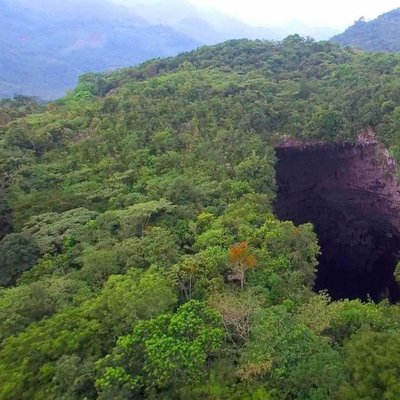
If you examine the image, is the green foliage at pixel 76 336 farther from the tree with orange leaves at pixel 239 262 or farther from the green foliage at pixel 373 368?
the green foliage at pixel 373 368

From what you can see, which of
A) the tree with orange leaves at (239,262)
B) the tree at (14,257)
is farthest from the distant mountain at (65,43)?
the tree with orange leaves at (239,262)

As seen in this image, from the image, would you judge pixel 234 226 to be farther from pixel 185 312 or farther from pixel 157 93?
pixel 157 93

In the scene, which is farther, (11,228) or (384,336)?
(11,228)

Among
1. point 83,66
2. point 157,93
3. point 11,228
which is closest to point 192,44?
point 83,66

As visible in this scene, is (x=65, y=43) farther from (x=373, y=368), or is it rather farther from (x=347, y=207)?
(x=373, y=368)

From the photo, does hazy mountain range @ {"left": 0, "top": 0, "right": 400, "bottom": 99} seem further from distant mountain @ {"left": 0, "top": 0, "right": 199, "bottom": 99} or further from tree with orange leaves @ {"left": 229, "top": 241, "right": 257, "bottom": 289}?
tree with orange leaves @ {"left": 229, "top": 241, "right": 257, "bottom": 289}

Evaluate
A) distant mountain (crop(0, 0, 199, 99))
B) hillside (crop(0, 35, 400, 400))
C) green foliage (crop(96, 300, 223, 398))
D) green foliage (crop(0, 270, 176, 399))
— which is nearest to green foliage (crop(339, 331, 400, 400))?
hillside (crop(0, 35, 400, 400))
